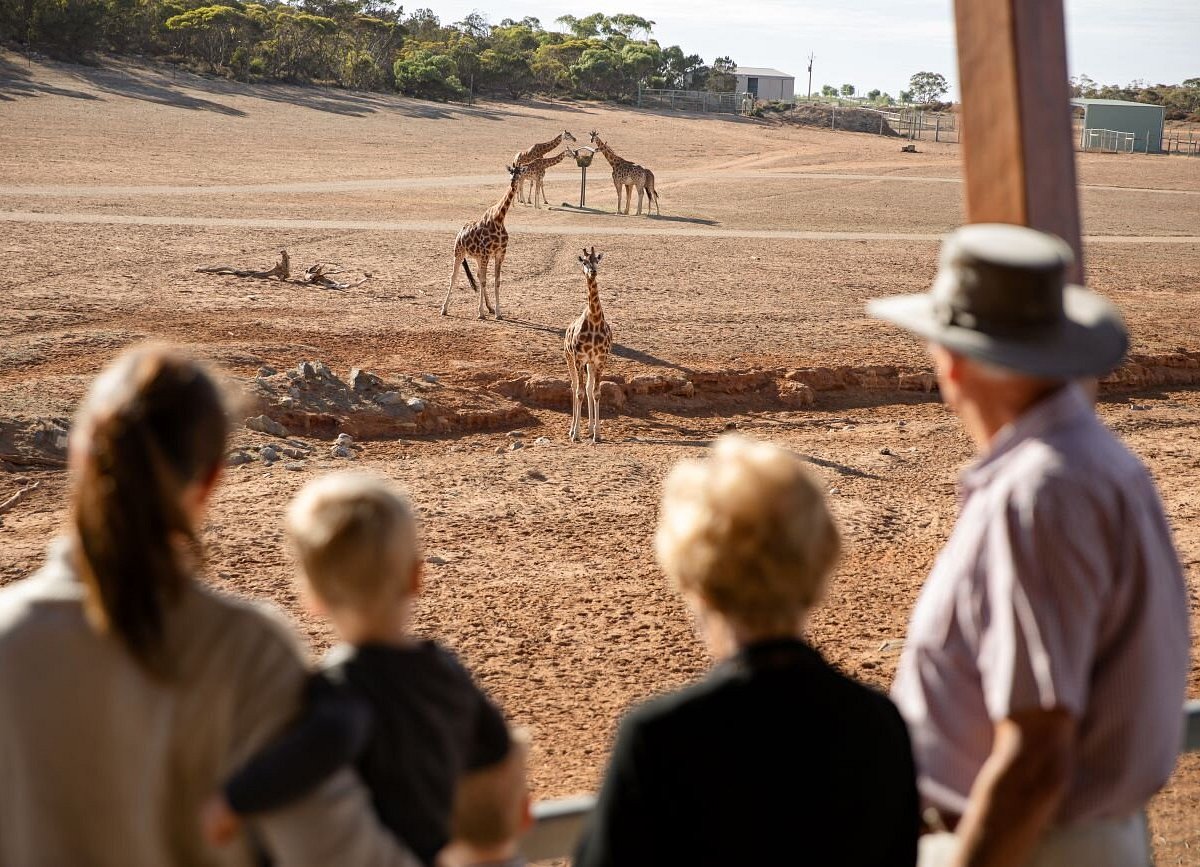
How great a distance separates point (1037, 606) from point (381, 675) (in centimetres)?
99

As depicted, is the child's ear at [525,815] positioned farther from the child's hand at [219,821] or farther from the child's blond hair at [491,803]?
the child's hand at [219,821]

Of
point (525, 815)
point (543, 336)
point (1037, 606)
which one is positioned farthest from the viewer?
point (543, 336)

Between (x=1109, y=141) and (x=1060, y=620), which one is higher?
(x=1109, y=141)

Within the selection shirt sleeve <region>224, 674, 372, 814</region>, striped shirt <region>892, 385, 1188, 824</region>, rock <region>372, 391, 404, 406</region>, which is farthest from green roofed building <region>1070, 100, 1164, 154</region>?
shirt sleeve <region>224, 674, 372, 814</region>

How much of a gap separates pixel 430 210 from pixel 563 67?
37.4 metres

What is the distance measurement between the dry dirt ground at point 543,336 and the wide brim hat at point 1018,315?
2.68m

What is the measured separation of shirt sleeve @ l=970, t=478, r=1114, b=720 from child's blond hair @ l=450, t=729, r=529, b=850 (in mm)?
775

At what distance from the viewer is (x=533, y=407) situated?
503 inches

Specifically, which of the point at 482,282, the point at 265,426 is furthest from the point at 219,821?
the point at 482,282

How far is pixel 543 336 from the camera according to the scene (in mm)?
14945

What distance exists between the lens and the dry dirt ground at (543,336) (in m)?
7.25

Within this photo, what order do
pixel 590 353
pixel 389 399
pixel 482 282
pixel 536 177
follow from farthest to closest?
pixel 536 177, pixel 482 282, pixel 389 399, pixel 590 353

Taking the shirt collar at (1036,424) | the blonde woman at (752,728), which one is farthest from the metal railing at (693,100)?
the blonde woman at (752,728)

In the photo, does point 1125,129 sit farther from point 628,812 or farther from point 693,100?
point 628,812
